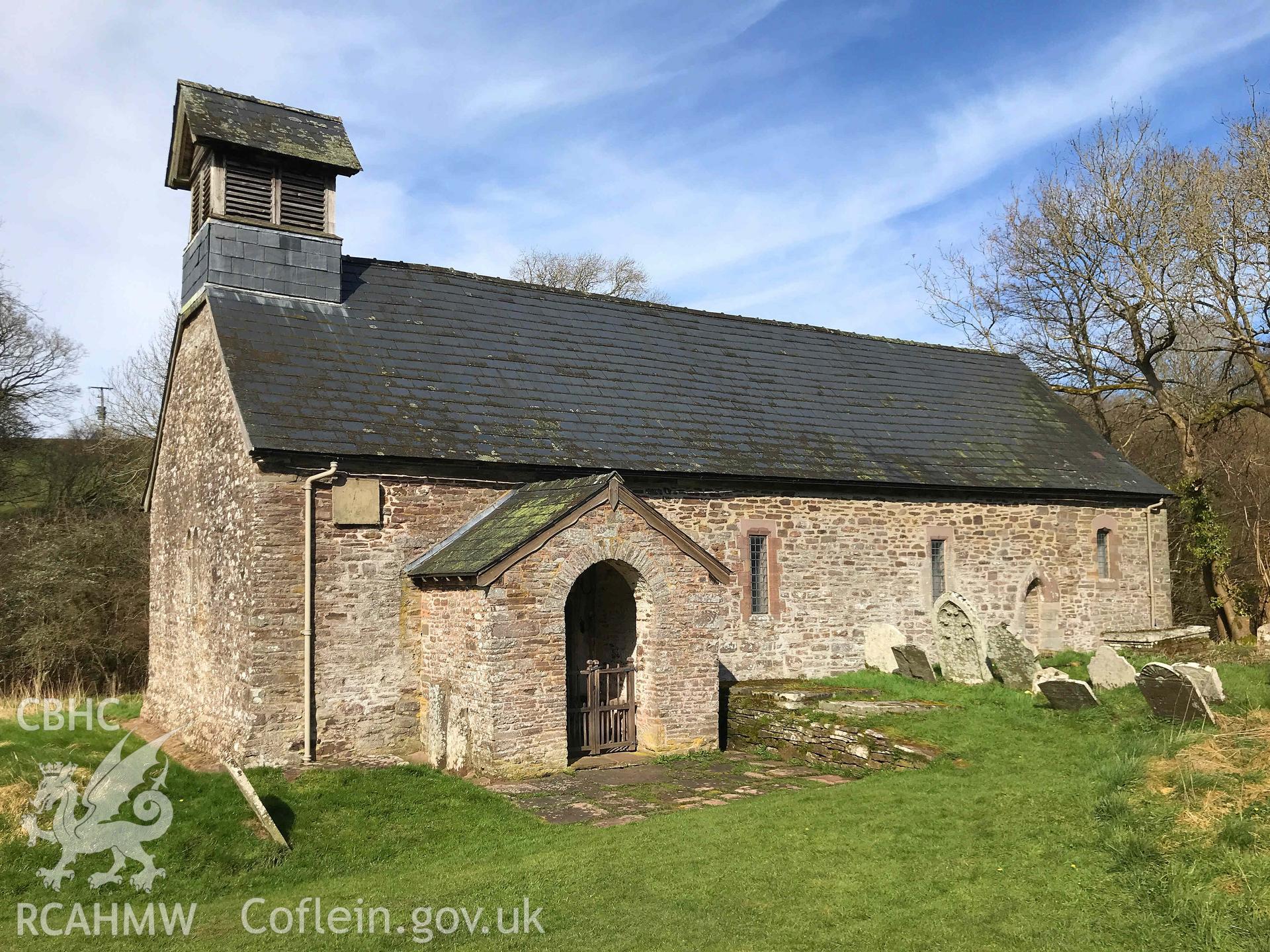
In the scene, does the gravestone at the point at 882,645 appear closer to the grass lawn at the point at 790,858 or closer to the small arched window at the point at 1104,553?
the grass lawn at the point at 790,858

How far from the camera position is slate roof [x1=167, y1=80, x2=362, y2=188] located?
15.6 metres

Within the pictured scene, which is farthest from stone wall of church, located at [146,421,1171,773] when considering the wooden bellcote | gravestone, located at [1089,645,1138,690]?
gravestone, located at [1089,645,1138,690]

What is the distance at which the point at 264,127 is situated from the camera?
16234mm

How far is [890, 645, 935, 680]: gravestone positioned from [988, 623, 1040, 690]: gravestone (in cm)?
105

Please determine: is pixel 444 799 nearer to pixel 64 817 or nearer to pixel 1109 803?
pixel 64 817

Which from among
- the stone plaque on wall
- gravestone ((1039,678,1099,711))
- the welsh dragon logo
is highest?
the stone plaque on wall

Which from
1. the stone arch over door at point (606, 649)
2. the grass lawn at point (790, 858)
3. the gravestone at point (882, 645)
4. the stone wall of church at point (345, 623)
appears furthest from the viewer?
the gravestone at point (882, 645)

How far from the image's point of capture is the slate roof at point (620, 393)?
47.6ft

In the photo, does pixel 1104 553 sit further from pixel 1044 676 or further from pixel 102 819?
pixel 102 819

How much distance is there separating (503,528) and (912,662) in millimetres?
8146

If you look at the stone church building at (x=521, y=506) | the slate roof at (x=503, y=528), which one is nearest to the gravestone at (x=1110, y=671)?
the stone church building at (x=521, y=506)

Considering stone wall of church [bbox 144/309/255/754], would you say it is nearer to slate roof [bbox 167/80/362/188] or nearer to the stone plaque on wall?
the stone plaque on wall

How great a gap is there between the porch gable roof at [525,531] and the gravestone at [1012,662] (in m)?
5.37

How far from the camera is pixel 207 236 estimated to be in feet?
51.2
